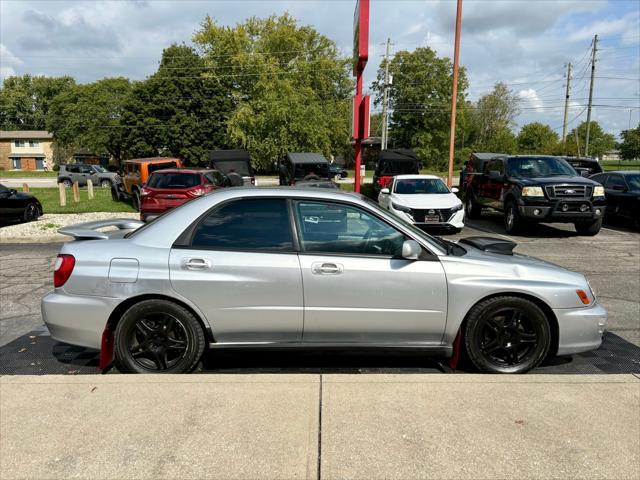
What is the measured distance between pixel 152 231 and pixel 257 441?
1.87m

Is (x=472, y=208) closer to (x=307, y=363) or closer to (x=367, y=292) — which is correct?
(x=307, y=363)

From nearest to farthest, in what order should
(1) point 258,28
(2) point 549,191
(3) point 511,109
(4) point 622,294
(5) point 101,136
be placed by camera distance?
(4) point 622,294 < (2) point 549,191 < (1) point 258,28 < (5) point 101,136 < (3) point 511,109

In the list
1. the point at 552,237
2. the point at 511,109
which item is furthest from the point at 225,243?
the point at 511,109

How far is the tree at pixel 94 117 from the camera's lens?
59500 millimetres

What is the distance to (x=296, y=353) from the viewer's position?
12.8 ft

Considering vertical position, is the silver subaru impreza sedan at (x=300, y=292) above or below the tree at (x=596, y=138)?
below

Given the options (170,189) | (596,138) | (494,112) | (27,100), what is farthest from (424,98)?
(27,100)

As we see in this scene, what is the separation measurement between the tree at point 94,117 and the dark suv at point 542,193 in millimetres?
49608

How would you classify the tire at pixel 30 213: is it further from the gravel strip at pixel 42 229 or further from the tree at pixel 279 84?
the tree at pixel 279 84

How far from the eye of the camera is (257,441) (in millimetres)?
2832

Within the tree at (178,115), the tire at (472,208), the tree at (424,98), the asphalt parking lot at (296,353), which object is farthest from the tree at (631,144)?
the asphalt parking lot at (296,353)

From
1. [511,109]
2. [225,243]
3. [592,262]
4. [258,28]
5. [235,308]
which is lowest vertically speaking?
[592,262]

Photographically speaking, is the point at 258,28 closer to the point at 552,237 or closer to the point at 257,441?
the point at 552,237

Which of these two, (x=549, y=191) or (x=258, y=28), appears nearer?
(x=549, y=191)
